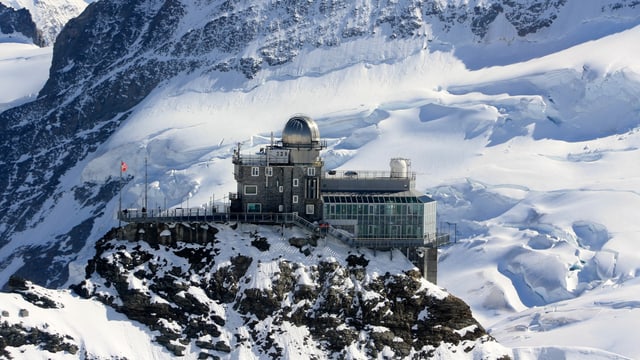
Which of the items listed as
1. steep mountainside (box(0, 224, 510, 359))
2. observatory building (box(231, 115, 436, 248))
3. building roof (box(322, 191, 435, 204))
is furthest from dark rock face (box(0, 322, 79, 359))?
building roof (box(322, 191, 435, 204))

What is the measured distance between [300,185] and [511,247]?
73.5 metres

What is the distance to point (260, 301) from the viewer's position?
120438 millimetres

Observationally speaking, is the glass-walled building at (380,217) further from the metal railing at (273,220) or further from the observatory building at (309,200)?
the metal railing at (273,220)

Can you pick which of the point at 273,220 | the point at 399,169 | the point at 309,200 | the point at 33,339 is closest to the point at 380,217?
the point at 309,200

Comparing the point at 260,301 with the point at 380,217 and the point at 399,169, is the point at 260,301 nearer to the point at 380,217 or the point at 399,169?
the point at 380,217

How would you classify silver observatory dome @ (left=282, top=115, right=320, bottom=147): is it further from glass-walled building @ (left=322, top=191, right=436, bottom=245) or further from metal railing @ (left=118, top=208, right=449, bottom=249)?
metal railing @ (left=118, top=208, right=449, bottom=249)

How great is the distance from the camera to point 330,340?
394 ft

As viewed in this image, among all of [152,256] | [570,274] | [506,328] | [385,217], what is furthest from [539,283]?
[152,256]

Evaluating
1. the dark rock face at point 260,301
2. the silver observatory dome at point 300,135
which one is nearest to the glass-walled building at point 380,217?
the silver observatory dome at point 300,135

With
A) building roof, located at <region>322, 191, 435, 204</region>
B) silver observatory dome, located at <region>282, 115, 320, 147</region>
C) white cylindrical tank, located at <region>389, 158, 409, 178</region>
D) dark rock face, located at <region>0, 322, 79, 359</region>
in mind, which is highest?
silver observatory dome, located at <region>282, 115, 320, 147</region>

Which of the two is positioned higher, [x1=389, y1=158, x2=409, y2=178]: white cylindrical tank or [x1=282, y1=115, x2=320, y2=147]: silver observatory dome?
[x1=282, y1=115, x2=320, y2=147]: silver observatory dome

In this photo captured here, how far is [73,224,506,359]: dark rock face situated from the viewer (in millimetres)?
118750

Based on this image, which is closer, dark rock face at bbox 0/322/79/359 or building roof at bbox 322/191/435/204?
dark rock face at bbox 0/322/79/359

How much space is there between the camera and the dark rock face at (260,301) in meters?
119
